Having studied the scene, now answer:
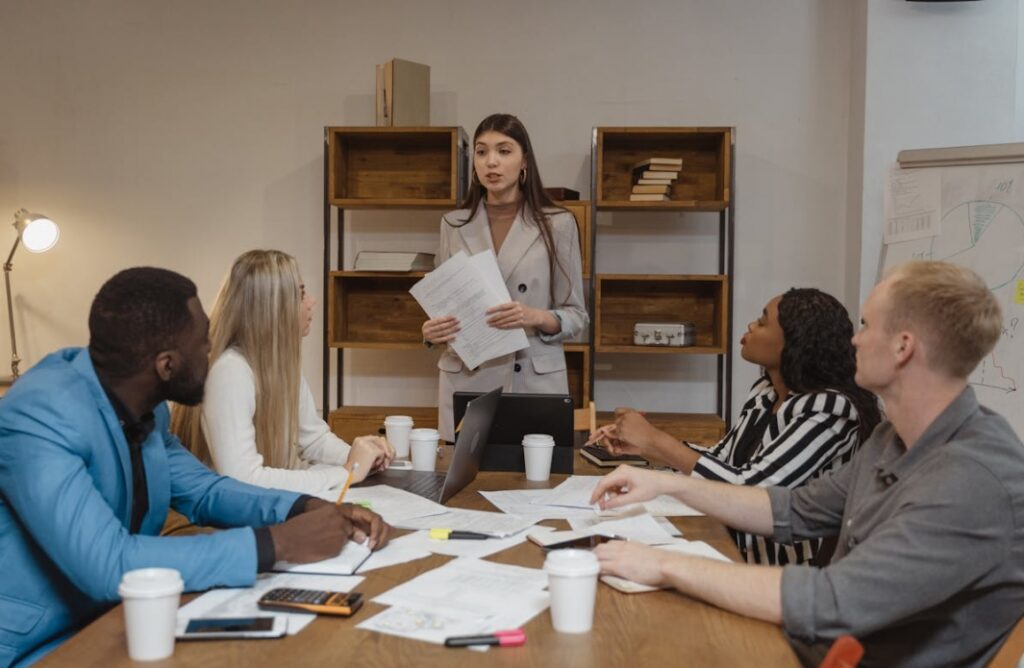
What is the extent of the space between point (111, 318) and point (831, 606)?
115cm

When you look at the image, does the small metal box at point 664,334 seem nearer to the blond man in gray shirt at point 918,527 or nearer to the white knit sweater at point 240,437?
the white knit sweater at point 240,437

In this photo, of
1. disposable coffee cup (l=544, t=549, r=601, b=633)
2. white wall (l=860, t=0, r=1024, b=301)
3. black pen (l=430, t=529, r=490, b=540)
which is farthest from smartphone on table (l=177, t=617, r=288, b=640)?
white wall (l=860, t=0, r=1024, b=301)

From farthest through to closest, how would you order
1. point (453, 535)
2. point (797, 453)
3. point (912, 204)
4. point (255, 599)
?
point (912, 204) → point (797, 453) → point (453, 535) → point (255, 599)

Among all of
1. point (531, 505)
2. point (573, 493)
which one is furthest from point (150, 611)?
Answer: point (573, 493)

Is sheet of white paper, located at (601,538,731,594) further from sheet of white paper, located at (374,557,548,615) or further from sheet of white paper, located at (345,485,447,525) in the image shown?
sheet of white paper, located at (345,485,447,525)

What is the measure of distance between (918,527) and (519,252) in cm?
205

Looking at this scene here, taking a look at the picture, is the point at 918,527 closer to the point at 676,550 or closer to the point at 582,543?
the point at 676,550

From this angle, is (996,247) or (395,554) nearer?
(395,554)

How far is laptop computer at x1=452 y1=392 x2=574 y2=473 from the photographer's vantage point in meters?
2.34

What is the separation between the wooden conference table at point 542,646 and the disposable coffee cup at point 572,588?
0.02 metres

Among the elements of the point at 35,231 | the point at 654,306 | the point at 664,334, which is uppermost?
the point at 35,231

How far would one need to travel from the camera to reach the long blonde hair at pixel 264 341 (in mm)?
2217

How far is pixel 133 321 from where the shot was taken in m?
1.50

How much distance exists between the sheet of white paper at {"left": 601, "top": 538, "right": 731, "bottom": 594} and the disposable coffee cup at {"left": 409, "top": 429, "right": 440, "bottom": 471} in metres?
0.78
